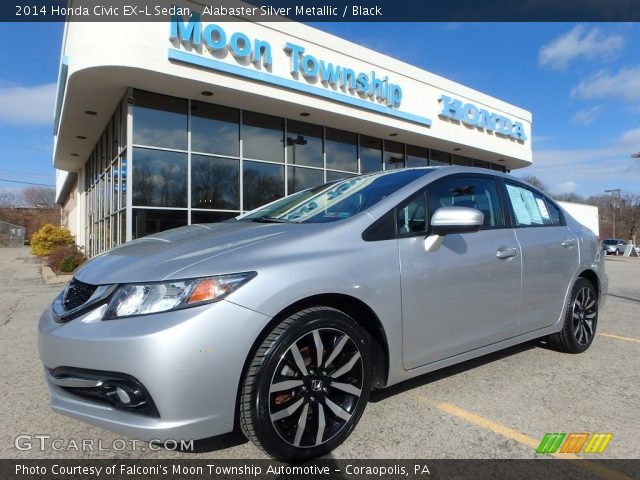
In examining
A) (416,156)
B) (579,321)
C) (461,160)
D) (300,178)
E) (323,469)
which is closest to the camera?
(323,469)

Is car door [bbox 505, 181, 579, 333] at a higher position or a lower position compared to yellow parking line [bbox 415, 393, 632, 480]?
higher

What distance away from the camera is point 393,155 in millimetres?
15258

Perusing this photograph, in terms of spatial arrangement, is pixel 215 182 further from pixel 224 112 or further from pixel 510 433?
pixel 510 433

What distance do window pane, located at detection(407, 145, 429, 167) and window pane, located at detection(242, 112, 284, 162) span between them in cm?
529

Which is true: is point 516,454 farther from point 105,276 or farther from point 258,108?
point 258,108

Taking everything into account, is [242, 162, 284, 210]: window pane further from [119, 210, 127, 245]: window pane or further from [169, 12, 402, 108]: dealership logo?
→ [119, 210, 127, 245]: window pane

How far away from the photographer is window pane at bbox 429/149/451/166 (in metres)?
16.7

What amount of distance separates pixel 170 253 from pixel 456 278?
5.87ft

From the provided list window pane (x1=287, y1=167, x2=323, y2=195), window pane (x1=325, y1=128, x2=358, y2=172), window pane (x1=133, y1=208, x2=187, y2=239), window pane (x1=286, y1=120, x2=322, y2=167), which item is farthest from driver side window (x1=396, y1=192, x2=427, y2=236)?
window pane (x1=325, y1=128, x2=358, y2=172)

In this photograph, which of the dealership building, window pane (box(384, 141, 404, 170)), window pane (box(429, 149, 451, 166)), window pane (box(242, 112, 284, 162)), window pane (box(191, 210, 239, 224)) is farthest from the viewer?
window pane (box(429, 149, 451, 166))

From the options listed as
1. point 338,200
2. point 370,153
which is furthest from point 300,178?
A: point 338,200

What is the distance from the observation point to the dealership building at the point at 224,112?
30.5 ft

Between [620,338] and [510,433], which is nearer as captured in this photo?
[510,433]

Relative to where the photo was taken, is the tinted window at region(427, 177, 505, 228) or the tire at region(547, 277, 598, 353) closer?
the tinted window at region(427, 177, 505, 228)
